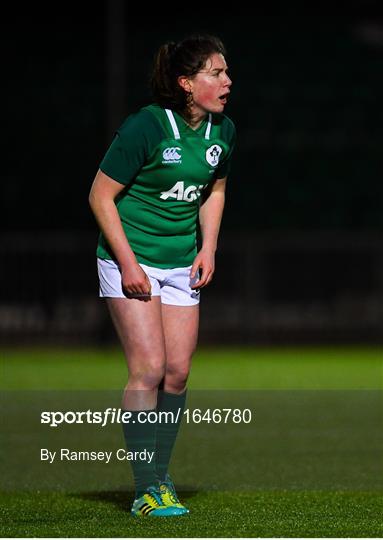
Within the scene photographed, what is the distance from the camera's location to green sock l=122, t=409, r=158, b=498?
621 centimetres

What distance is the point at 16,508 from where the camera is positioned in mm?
6559

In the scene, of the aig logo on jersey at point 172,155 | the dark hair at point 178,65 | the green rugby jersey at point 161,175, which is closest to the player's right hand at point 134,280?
the green rugby jersey at point 161,175

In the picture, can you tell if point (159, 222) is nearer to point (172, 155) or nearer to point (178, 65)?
point (172, 155)

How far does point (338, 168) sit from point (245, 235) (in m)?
5.16

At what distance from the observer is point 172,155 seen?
6133 millimetres

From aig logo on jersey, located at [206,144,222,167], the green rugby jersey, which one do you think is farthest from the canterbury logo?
aig logo on jersey, located at [206,144,222,167]

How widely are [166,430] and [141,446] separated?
0.27 m

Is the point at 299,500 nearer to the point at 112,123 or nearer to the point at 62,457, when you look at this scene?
the point at 62,457

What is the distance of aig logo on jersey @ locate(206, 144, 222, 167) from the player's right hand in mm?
590

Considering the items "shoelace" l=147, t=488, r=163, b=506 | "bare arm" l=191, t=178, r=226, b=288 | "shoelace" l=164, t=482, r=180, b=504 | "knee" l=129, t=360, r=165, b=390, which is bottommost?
"shoelace" l=164, t=482, r=180, b=504

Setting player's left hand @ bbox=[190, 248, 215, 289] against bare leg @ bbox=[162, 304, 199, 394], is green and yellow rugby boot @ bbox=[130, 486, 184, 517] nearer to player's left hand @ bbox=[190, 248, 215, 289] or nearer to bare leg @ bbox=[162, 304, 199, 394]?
bare leg @ bbox=[162, 304, 199, 394]

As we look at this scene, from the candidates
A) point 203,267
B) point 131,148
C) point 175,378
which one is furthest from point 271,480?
point 131,148

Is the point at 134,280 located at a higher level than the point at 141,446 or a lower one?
higher

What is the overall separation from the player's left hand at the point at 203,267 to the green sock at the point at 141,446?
2.00 feet
